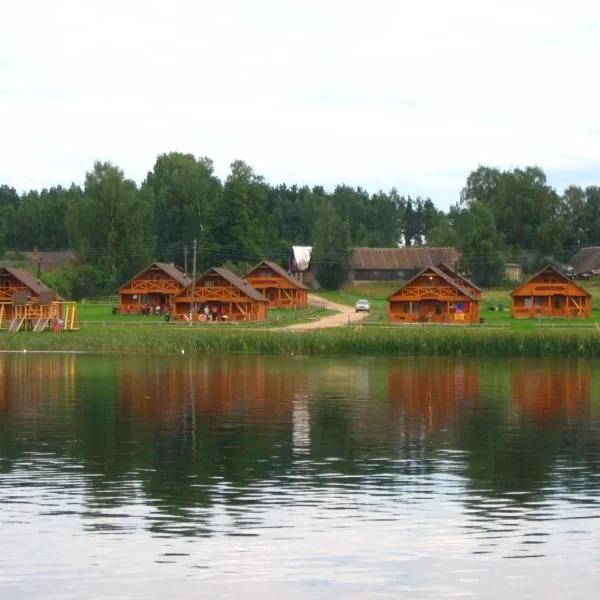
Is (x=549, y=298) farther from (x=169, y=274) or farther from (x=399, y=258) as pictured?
(x=399, y=258)

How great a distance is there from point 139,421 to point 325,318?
220ft

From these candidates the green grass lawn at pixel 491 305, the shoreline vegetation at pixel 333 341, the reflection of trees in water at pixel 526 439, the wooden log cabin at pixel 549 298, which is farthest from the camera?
the wooden log cabin at pixel 549 298

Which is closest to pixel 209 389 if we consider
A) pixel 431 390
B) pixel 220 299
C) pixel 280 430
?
pixel 431 390

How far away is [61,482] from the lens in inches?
1276

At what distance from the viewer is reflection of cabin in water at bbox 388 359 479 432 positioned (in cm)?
4944

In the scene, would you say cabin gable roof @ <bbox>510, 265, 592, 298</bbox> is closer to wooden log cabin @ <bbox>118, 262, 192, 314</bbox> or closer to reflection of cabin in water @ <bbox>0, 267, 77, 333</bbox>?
wooden log cabin @ <bbox>118, 262, 192, 314</bbox>

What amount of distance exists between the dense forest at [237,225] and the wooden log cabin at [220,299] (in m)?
23.5

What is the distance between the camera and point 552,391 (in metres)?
59.9

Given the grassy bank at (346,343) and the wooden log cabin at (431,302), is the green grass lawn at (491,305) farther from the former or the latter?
the grassy bank at (346,343)

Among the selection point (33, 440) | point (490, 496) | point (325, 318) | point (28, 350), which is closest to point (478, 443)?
point (490, 496)

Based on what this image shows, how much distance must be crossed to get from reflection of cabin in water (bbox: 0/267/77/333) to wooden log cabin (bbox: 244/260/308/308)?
986 inches

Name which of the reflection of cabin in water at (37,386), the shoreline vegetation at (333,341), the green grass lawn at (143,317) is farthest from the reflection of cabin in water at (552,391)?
the green grass lawn at (143,317)

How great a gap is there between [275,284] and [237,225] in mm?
27739

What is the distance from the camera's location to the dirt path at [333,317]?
102 m
